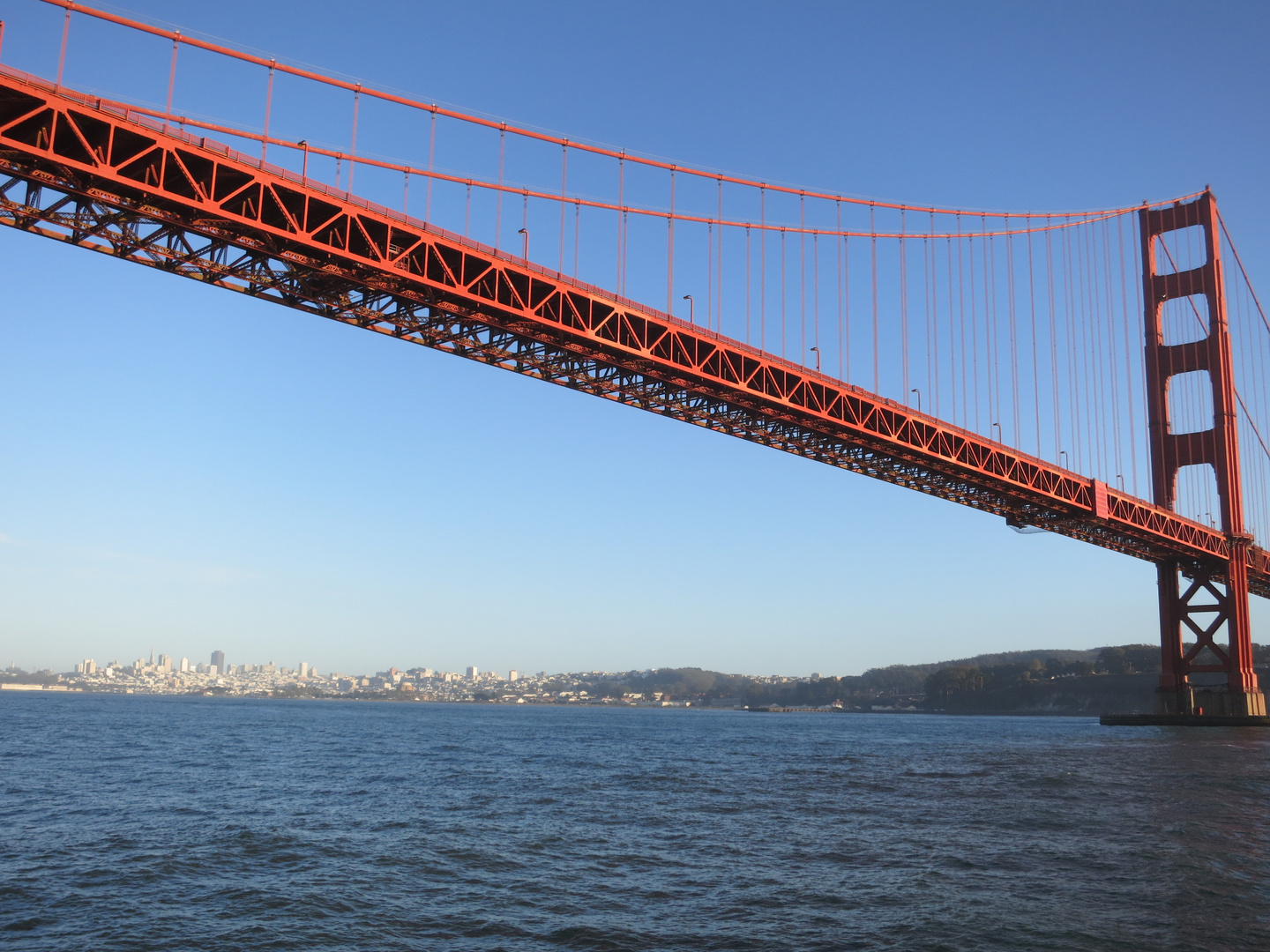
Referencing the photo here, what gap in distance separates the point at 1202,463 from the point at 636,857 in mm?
54645

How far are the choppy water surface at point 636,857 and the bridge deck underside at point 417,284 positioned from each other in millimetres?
12688

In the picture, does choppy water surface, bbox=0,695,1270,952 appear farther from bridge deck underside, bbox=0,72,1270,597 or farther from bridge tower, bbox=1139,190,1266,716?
bridge tower, bbox=1139,190,1266,716

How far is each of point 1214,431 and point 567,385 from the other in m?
44.9

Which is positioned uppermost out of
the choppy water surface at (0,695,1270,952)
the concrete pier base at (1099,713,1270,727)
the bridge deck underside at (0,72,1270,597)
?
the bridge deck underside at (0,72,1270,597)

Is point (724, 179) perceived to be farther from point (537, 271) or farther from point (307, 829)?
point (307, 829)

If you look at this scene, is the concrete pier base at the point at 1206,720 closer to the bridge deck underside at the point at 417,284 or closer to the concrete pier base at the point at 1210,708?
the concrete pier base at the point at 1210,708

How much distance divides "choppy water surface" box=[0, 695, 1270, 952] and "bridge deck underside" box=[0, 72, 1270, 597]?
1269 centimetres

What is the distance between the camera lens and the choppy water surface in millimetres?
12055

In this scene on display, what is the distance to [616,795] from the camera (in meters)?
25.9

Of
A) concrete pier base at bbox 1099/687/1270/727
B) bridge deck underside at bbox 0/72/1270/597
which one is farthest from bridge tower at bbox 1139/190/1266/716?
bridge deck underside at bbox 0/72/1270/597

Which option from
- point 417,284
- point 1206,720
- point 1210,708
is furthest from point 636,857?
point 1210,708

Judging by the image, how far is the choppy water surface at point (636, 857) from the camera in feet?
39.5

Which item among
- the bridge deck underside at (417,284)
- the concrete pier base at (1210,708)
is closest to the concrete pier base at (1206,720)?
the concrete pier base at (1210,708)

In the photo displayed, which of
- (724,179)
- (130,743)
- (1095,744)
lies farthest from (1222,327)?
(130,743)
